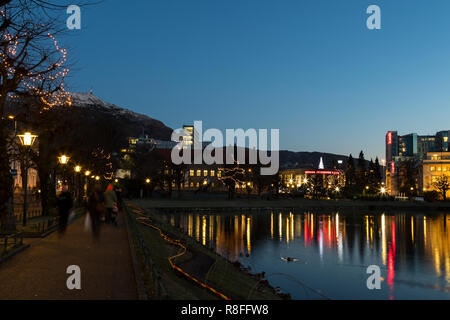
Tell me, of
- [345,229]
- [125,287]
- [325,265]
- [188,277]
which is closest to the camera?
[125,287]

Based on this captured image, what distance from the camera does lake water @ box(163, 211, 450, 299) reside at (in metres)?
20.5

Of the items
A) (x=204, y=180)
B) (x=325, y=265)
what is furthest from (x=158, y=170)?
(x=325, y=265)

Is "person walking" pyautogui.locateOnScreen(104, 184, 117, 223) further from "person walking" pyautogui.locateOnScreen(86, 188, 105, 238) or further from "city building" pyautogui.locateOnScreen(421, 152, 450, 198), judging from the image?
"city building" pyautogui.locateOnScreen(421, 152, 450, 198)

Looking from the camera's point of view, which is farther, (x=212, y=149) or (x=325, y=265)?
(x=212, y=149)

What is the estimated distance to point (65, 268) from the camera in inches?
532

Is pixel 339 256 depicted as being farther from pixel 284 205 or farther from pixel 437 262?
pixel 284 205

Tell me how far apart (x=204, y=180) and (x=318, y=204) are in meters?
68.5

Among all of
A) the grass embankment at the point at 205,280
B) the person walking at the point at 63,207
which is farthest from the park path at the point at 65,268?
the person walking at the point at 63,207

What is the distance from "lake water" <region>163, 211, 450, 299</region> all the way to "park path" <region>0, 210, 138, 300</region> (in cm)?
815

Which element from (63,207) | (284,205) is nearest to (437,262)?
(63,207)

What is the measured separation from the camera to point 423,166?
143 meters

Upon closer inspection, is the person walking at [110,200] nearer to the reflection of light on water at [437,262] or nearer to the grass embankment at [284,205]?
the reflection of light on water at [437,262]

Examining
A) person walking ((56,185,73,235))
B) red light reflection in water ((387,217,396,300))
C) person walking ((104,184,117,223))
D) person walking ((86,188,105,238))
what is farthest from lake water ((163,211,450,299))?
person walking ((56,185,73,235))
